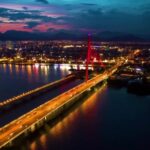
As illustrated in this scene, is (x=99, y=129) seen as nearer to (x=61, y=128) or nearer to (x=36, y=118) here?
(x=61, y=128)

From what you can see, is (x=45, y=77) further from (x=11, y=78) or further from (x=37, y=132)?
(x=37, y=132)

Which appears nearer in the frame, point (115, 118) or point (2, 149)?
point (2, 149)

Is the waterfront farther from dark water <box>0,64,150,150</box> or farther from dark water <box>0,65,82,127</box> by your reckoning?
dark water <box>0,65,82,127</box>

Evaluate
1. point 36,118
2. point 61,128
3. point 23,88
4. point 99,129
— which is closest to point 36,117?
point 36,118

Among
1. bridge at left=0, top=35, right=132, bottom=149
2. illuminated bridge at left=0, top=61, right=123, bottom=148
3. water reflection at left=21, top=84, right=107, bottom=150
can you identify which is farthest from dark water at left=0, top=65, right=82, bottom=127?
water reflection at left=21, top=84, right=107, bottom=150

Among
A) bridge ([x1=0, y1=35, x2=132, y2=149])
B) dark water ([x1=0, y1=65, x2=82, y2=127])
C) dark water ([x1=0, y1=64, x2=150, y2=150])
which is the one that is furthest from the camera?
dark water ([x1=0, y1=65, x2=82, y2=127])

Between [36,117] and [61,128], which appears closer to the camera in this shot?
[36,117]

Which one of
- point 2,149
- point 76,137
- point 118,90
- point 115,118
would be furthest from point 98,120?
point 118,90

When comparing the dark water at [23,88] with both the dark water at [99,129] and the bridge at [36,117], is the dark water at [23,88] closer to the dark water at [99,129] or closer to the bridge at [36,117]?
the bridge at [36,117]
